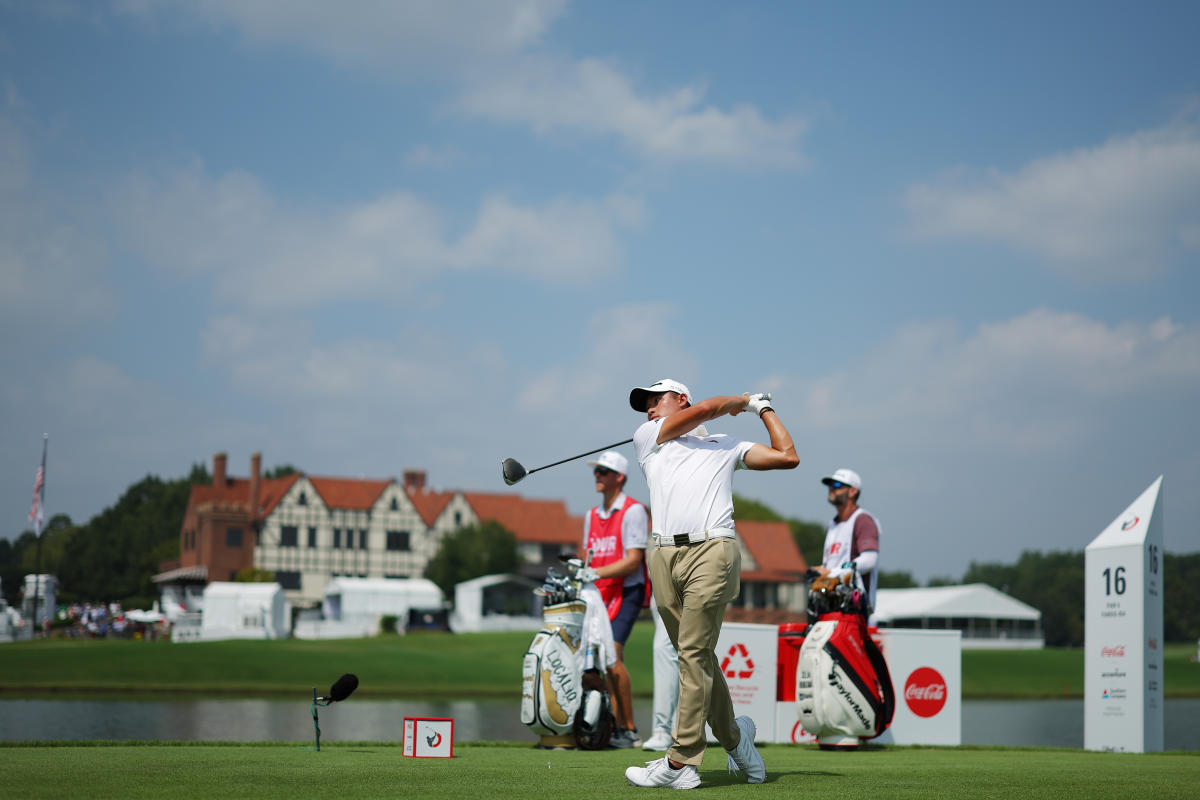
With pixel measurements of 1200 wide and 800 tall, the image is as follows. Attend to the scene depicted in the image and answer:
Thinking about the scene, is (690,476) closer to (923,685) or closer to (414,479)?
(923,685)

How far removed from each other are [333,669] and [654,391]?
33.9 meters

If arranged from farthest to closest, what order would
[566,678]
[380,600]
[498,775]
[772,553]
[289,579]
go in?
[772,553], [289,579], [380,600], [566,678], [498,775]

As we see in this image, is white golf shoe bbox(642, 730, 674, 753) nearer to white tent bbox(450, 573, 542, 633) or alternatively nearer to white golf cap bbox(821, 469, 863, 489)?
white golf cap bbox(821, 469, 863, 489)

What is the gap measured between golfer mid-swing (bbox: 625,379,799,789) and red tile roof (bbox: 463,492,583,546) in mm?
80269

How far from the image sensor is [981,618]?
250ft

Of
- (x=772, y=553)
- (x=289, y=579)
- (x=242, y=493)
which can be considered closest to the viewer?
(x=289, y=579)

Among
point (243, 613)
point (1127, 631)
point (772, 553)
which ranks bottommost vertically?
point (243, 613)

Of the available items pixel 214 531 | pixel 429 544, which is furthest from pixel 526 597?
pixel 214 531

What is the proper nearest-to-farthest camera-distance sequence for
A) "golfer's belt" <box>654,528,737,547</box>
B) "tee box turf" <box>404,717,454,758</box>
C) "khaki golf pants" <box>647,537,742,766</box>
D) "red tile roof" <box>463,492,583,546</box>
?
"khaki golf pants" <box>647,537,742,766</box>
"golfer's belt" <box>654,528,737,547</box>
"tee box turf" <box>404,717,454,758</box>
"red tile roof" <box>463,492,583,546</box>

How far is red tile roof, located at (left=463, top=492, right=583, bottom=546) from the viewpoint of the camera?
288 feet

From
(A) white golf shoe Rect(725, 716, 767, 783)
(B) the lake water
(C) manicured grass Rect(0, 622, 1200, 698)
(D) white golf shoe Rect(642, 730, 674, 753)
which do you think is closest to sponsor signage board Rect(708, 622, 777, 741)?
(D) white golf shoe Rect(642, 730, 674, 753)

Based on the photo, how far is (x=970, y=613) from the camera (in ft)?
232

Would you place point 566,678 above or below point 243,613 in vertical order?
above

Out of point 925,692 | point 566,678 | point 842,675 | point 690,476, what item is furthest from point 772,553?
point 690,476
